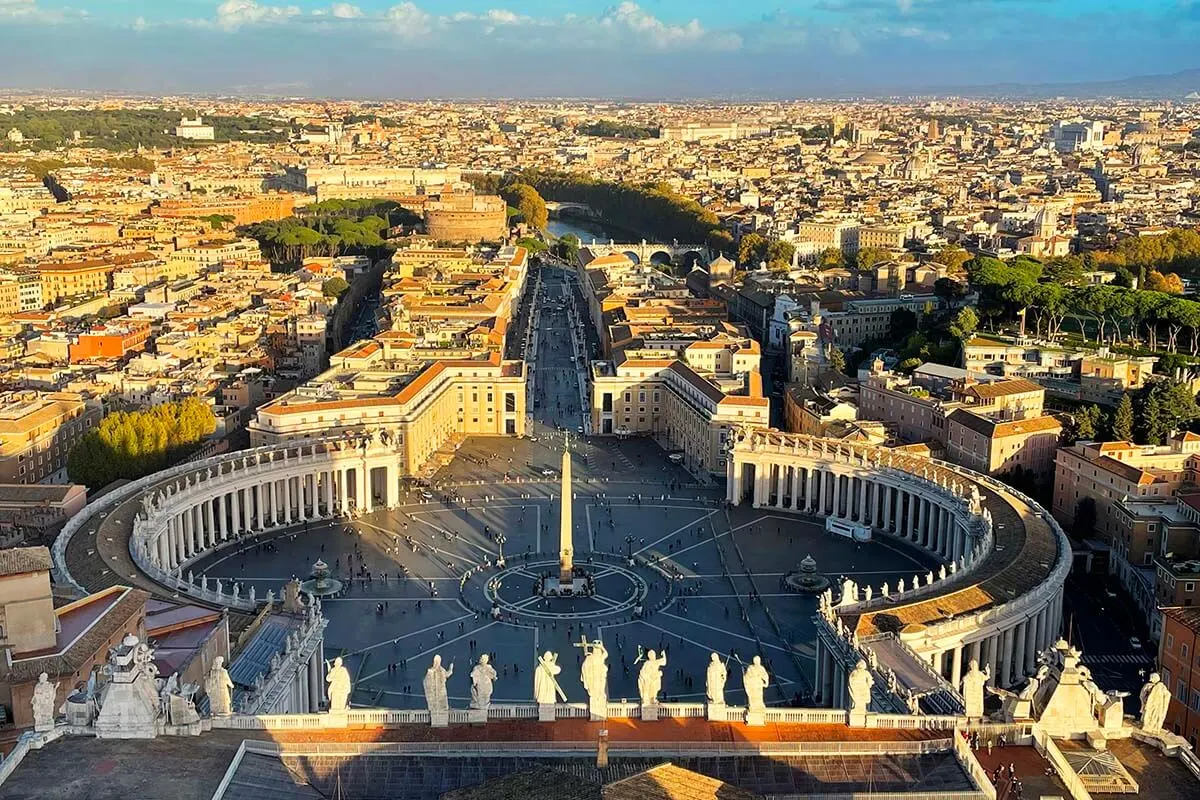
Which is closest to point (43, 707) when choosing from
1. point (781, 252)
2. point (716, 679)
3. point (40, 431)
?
point (716, 679)

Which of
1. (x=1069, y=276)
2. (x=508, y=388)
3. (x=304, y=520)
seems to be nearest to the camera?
(x=304, y=520)

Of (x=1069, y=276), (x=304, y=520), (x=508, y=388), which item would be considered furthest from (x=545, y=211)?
(x=304, y=520)

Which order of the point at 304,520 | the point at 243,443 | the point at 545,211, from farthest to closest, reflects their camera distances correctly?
the point at 545,211, the point at 243,443, the point at 304,520

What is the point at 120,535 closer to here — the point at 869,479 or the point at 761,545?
the point at 761,545

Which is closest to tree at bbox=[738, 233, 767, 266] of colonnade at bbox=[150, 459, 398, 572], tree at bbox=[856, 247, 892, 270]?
tree at bbox=[856, 247, 892, 270]

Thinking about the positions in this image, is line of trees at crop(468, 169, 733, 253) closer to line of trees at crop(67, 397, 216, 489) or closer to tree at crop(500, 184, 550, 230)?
tree at crop(500, 184, 550, 230)

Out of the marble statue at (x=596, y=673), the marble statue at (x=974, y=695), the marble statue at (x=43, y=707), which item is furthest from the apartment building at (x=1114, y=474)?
the marble statue at (x=43, y=707)

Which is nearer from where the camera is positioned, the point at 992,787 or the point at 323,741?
the point at 992,787
